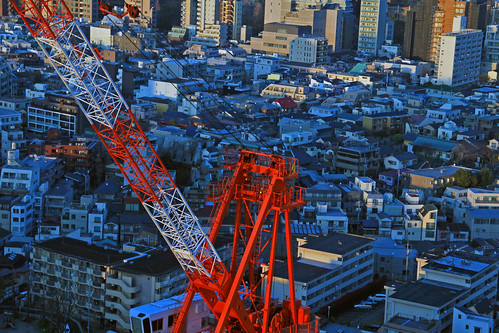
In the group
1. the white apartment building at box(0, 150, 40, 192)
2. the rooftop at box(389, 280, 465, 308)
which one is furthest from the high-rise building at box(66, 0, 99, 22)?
the rooftop at box(389, 280, 465, 308)

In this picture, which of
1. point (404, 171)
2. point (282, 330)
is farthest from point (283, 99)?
point (282, 330)

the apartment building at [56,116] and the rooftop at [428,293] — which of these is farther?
the apartment building at [56,116]

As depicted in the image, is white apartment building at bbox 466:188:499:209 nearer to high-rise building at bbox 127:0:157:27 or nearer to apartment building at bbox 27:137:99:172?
apartment building at bbox 27:137:99:172

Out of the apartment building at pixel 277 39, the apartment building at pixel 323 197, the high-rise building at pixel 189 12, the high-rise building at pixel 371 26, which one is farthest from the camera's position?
the high-rise building at pixel 189 12

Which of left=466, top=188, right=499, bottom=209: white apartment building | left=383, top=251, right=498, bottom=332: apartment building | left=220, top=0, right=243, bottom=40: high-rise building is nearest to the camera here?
left=383, top=251, right=498, bottom=332: apartment building

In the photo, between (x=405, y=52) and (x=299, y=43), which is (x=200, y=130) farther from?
(x=405, y=52)

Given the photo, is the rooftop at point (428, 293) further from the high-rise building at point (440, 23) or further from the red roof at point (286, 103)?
the high-rise building at point (440, 23)

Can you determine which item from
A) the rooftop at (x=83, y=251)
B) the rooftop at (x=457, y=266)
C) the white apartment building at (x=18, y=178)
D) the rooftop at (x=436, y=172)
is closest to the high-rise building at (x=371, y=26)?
the rooftop at (x=436, y=172)
